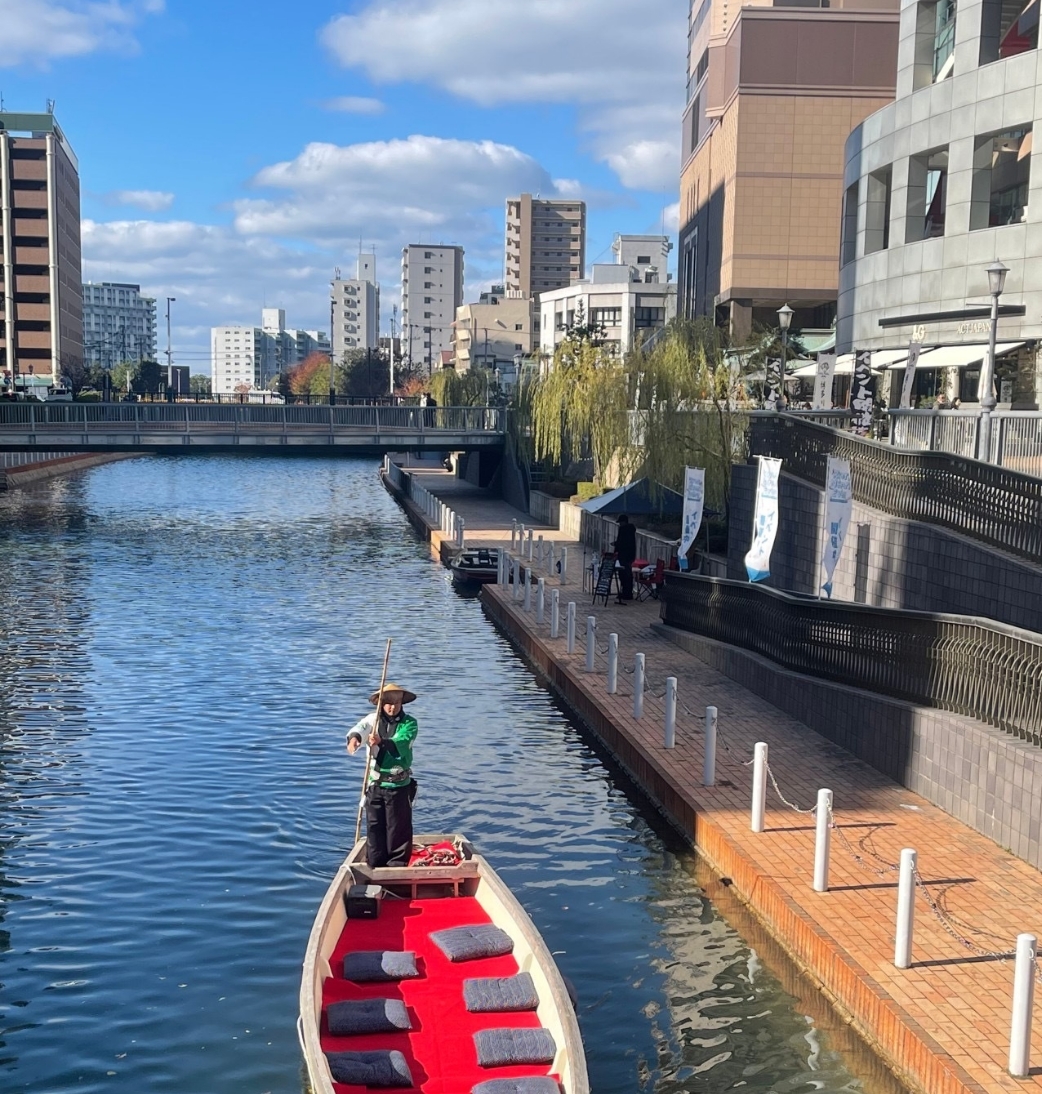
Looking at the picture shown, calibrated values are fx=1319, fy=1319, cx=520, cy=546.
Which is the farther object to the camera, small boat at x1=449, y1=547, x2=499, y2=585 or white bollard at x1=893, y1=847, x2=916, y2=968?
small boat at x1=449, y1=547, x2=499, y2=585

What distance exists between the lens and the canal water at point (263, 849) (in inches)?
393

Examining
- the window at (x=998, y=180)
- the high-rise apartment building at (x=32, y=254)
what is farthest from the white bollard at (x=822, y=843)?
the high-rise apartment building at (x=32, y=254)

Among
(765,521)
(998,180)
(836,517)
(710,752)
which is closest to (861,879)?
(710,752)

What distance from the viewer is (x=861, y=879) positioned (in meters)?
12.1

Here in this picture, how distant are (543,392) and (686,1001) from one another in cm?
4244

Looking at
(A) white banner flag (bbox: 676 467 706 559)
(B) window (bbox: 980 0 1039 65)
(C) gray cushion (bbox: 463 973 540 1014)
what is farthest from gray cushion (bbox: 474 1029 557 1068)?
(B) window (bbox: 980 0 1039 65)

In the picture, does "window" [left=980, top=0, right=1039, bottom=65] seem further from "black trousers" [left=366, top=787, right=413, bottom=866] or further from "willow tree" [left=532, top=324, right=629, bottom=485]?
"black trousers" [left=366, top=787, right=413, bottom=866]

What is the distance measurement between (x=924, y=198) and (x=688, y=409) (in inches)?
359

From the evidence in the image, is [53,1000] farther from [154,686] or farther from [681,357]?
[681,357]

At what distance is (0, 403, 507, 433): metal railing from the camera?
186ft

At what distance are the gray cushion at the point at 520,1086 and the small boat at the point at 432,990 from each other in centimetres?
1

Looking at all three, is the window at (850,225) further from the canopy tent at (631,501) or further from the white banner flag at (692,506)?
the white banner flag at (692,506)

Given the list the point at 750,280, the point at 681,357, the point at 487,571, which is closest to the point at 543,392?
the point at 681,357

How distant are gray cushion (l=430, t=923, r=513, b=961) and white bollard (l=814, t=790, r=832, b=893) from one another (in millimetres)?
2985
